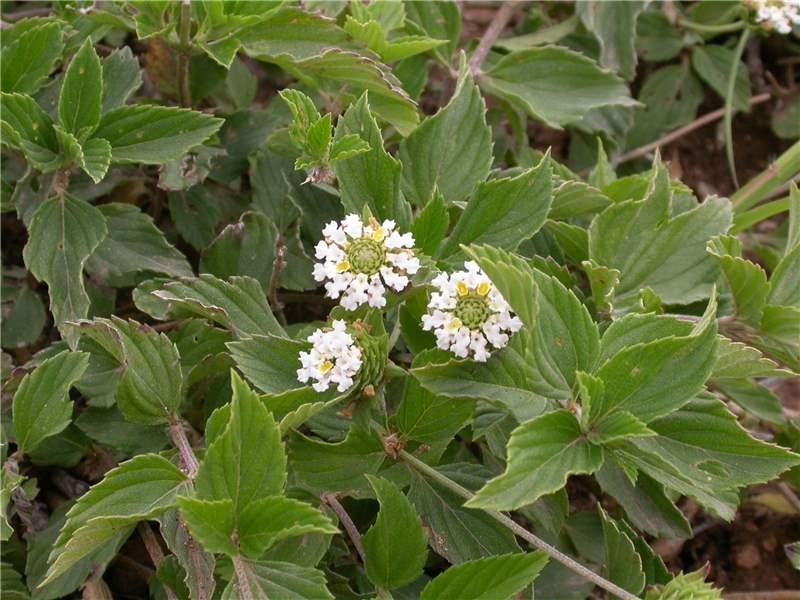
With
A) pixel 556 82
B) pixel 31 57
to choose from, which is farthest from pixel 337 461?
pixel 556 82

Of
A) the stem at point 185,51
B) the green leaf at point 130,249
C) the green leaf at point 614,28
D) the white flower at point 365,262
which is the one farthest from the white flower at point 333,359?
the green leaf at point 614,28

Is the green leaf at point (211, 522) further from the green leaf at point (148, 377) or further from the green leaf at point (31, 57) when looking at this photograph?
the green leaf at point (31, 57)

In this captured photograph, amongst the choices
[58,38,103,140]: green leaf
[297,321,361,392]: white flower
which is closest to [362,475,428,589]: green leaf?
[297,321,361,392]: white flower

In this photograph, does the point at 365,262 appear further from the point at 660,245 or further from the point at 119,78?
the point at 119,78

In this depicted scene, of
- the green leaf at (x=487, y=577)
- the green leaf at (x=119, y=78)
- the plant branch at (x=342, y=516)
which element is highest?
the green leaf at (x=119, y=78)

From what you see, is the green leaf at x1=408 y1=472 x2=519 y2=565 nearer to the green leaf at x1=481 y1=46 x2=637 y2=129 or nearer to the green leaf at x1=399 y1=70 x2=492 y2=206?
the green leaf at x1=399 y1=70 x2=492 y2=206

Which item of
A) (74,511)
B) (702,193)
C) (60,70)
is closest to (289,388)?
(74,511)
